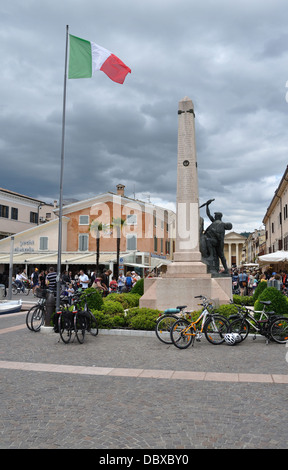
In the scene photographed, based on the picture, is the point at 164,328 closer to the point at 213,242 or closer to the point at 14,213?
the point at 213,242

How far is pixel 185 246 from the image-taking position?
1332 centimetres

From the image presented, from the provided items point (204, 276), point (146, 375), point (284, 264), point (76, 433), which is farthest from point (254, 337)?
point (284, 264)

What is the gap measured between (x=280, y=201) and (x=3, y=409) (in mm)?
36348

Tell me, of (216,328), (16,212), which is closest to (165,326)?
(216,328)

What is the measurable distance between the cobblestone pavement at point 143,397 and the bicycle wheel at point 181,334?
1.04 ft

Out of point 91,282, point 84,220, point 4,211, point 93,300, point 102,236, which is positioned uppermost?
point 4,211

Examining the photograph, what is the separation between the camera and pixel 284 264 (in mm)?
34844

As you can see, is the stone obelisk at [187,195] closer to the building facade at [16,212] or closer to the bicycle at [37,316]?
the bicycle at [37,316]

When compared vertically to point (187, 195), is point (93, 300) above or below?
below

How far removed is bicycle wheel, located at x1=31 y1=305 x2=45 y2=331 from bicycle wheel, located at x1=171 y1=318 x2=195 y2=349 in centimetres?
426

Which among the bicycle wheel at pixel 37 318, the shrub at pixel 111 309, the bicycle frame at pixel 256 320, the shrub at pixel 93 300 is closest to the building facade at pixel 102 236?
the shrub at pixel 111 309

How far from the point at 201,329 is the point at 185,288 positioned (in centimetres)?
285

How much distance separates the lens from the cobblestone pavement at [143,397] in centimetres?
396
